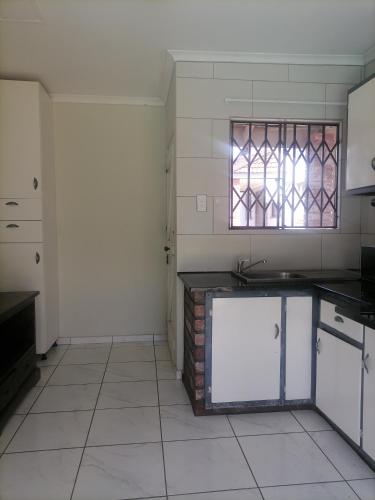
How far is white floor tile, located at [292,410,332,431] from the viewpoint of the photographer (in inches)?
82.6

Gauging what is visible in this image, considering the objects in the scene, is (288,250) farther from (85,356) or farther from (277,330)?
(85,356)

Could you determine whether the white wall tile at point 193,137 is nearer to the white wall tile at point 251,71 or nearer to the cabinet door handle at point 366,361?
the white wall tile at point 251,71

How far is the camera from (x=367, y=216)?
279 cm

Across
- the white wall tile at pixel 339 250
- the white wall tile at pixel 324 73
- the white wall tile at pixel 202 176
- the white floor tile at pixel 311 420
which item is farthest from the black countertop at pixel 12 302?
the white wall tile at pixel 324 73

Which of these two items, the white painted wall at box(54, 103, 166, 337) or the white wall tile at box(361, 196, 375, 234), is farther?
the white painted wall at box(54, 103, 166, 337)

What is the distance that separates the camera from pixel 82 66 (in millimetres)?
2855

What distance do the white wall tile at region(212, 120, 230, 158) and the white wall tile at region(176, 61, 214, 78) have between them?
1.21 ft

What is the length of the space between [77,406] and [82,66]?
2.60m

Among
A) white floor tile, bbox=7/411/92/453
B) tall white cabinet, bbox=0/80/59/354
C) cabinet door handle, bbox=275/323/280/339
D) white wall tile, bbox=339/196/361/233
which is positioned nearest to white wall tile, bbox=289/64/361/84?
white wall tile, bbox=339/196/361/233

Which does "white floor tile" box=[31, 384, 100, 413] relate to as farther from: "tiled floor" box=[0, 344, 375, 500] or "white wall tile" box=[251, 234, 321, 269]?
"white wall tile" box=[251, 234, 321, 269]

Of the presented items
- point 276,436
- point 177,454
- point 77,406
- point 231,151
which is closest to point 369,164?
point 231,151

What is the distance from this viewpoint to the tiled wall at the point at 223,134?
105 inches

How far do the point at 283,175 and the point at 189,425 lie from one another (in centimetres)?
194

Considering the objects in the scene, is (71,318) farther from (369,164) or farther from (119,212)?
(369,164)
